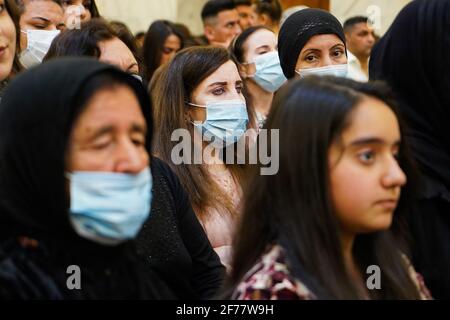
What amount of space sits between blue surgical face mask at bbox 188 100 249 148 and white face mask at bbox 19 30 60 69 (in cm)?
101

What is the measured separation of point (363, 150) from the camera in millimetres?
2654

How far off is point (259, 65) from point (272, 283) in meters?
3.42

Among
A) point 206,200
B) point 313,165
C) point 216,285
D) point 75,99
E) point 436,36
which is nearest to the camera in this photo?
point 75,99

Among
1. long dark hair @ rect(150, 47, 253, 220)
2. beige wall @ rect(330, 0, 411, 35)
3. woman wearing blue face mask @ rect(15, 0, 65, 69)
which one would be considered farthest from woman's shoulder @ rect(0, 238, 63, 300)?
beige wall @ rect(330, 0, 411, 35)

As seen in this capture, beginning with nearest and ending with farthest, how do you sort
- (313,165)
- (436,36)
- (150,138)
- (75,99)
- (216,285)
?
1. (75,99)
2. (313,165)
3. (150,138)
4. (436,36)
5. (216,285)

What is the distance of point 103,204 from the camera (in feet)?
7.98

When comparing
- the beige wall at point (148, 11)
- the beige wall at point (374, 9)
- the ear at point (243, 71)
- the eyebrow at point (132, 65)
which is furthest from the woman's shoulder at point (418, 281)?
the beige wall at point (374, 9)

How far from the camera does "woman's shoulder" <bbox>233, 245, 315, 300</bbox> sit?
2514 millimetres

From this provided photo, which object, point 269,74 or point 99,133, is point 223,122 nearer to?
point 269,74

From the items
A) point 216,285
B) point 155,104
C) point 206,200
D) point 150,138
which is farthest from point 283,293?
point 155,104

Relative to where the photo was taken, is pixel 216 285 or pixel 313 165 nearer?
pixel 313 165

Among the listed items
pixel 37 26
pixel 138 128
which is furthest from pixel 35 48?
pixel 138 128
